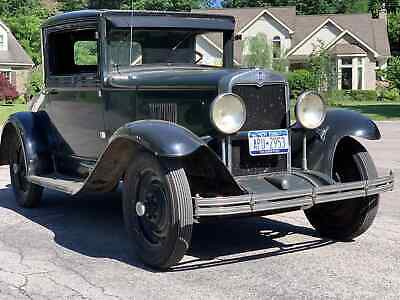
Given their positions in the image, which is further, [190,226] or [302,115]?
[302,115]

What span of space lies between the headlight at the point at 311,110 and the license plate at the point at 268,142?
19cm

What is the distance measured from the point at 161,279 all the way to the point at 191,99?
1624 millimetres

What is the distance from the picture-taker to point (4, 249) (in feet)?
20.5

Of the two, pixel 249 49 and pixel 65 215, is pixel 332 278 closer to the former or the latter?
pixel 65 215

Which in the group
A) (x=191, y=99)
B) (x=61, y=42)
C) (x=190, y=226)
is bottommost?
(x=190, y=226)

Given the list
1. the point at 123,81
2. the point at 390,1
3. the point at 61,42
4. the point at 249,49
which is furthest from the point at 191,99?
the point at 390,1

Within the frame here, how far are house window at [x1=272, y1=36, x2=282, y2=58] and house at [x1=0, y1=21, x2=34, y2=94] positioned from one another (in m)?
16.8

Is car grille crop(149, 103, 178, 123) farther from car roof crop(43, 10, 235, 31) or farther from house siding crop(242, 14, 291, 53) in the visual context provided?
house siding crop(242, 14, 291, 53)

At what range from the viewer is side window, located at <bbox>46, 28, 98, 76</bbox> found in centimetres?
749

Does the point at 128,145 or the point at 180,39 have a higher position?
the point at 180,39

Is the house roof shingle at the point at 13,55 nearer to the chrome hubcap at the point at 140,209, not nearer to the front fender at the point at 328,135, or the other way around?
the front fender at the point at 328,135

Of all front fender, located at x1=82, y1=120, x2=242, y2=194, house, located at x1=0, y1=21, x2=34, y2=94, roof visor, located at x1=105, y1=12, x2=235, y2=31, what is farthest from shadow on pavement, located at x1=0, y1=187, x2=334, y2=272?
house, located at x1=0, y1=21, x2=34, y2=94

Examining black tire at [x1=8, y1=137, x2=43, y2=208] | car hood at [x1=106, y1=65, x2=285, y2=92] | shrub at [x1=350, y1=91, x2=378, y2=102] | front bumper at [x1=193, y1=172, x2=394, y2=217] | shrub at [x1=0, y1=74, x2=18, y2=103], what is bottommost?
shrub at [x1=350, y1=91, x2=378, y2=102]

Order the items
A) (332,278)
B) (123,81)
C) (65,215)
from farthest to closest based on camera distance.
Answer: (65,215), (123,81), (332,278)
